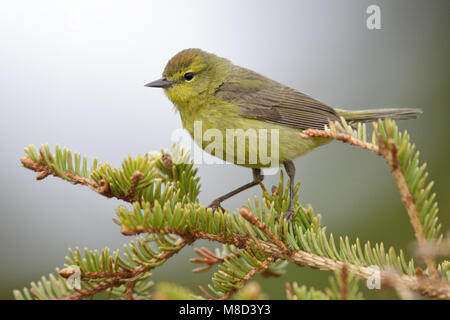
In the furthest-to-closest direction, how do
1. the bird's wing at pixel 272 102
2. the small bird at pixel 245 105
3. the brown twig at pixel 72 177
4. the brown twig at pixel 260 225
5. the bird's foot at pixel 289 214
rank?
1. the bird's wing at pixel 272 102
2. the small bird at pixel 245 105
3. the bird's foot at pixel 289 214
4. the brown twig at pixel 72 177
5. the brown twig at pixel 260 225

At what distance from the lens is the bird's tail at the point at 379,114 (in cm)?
373

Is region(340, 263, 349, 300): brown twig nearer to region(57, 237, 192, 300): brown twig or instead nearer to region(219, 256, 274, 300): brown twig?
region(219, 256, 274, 300): brown twig

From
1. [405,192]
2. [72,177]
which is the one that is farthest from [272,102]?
[405,192]

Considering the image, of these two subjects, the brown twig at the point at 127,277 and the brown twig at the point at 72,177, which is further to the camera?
the brown twig at the point at 72,177

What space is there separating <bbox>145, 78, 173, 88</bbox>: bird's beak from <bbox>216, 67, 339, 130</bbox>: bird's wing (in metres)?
0.43

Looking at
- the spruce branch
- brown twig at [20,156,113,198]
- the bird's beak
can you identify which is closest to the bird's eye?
the bird's beak

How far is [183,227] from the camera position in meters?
1.98

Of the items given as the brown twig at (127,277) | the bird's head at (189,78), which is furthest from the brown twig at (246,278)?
the bird's head at (189,78)

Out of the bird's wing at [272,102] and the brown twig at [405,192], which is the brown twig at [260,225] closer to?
the brown twig at [405,192]

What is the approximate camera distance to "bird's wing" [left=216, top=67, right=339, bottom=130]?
3893 millimetres

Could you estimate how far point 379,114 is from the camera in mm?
4008

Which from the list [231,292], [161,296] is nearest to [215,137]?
[231,292]
